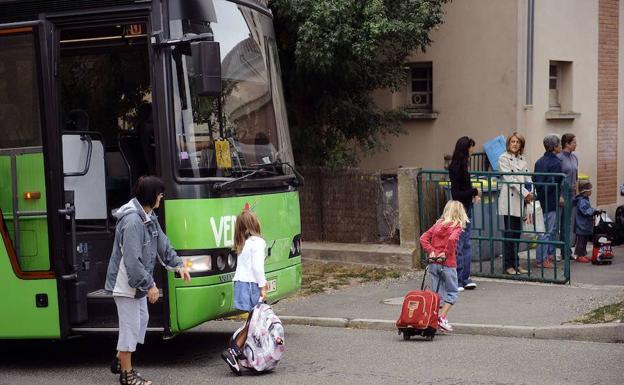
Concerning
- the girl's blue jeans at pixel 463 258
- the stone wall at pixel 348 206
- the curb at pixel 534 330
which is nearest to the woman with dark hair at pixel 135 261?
the curb at pixel 534 330

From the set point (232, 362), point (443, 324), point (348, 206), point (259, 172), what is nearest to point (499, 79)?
point (348, 206)

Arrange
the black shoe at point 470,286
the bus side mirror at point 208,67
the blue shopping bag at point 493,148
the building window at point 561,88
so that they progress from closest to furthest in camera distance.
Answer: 1. the bus side mirror at point 208,67
2. the black shoe at point 470,286
3. the blue shopping bag at point 493,148
4. the building window at point 561,88

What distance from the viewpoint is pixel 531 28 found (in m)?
18.0

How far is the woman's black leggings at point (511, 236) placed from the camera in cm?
1323

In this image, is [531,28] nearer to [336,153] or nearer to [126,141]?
[336,153]

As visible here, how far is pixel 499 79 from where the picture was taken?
60.1 ft

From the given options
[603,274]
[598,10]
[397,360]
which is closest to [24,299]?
[397,360]

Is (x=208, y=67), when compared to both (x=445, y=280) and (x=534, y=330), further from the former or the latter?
(x=534, y=330)

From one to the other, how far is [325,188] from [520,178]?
135 inches

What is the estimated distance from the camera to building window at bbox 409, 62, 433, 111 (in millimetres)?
19469

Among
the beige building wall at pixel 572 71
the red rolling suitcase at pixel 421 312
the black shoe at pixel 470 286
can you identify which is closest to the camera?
the red rolling suitcase at pixel 421 312

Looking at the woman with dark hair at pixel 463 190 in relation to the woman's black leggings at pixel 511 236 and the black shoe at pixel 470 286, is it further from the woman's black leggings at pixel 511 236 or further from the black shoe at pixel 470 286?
the woman's black leggings at pixel 511 236

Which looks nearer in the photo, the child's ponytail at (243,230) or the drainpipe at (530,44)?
the child's ponytail at (243,230)

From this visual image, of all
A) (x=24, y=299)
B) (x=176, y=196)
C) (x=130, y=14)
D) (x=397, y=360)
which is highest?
(x=130, y=14)
